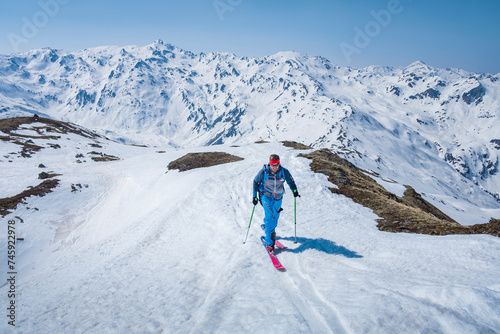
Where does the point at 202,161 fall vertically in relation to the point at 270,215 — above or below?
above

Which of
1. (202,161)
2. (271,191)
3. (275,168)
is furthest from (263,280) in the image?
(202,161)

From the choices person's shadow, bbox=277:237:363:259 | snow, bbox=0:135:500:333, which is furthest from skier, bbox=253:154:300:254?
person's shadow, bbox=277:237:363:259

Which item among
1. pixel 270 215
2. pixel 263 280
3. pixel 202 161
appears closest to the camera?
pixel 263 280

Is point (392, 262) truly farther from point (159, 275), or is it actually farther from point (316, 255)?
point (159, 275)

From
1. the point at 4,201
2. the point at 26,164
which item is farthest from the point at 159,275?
the point at 26,164

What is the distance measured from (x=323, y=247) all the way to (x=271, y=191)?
11.5 ft

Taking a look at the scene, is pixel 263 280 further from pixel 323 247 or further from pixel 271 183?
pixel 271 183

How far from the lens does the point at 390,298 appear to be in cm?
635

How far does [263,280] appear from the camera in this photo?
348 inches

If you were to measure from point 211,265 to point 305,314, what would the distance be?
16.3 feet

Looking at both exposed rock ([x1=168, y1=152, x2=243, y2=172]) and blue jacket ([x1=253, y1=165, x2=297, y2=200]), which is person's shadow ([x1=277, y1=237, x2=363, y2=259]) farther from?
exposed rock ([x1=168, y1=152, x2=243, y2=172])

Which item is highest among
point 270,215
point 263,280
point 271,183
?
point 271,183

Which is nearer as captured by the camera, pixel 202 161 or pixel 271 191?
pixel 271 191

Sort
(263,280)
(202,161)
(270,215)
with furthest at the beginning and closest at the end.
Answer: (202,161) < (270,215) < (263,280)
